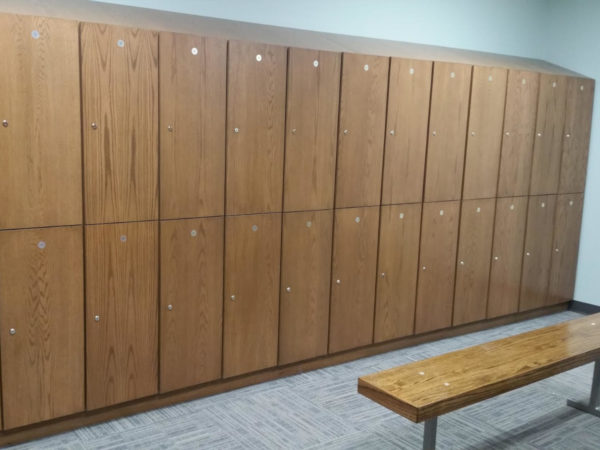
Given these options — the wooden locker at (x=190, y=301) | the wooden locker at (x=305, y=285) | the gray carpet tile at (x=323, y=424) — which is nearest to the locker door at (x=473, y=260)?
the gray carpet tile at (x=323, y=424)

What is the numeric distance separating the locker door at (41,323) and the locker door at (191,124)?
1.79 ft

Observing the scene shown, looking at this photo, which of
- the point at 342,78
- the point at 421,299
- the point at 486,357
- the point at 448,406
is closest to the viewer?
the point at 448,406

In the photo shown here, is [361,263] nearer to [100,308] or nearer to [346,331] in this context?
[346,331]

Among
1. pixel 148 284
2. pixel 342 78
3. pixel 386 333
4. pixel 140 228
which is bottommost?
pixel 386 333

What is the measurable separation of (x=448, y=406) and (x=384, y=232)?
172cm

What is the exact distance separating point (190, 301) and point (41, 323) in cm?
75

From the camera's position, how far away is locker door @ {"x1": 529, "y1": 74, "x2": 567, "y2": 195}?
187 inches

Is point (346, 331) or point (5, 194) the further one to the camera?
point (346, 331)

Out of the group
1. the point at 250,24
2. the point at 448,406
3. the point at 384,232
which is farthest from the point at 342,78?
the point at 448,406

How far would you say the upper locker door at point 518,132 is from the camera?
454cm

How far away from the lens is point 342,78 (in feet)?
12.0

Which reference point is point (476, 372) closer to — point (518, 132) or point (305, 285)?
point (305, 285)

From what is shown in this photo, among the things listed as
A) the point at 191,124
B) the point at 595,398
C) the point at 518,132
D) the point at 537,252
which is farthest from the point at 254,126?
the point at 537,252

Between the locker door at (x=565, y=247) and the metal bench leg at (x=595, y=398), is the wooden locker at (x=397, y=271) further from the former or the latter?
the locker door at (x=565, y=247)
